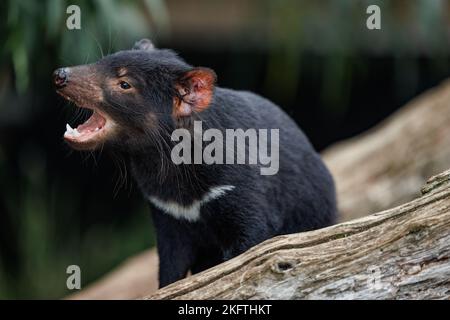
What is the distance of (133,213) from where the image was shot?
7363 millimetres

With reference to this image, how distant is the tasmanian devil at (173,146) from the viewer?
333cm

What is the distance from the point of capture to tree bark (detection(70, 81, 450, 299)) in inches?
193

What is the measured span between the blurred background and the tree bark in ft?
1.77

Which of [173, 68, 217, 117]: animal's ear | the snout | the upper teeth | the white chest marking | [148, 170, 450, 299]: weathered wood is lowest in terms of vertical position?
[148, 170, 450, 299]: weathered wood

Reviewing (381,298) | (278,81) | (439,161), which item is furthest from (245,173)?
(278,81)

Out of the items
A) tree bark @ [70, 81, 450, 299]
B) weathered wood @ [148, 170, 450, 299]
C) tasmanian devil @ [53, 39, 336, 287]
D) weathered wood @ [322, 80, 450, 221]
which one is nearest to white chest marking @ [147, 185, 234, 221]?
tasmanian devil @ [53, 39, 336, 287]

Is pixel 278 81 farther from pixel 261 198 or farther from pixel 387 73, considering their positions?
pixel 261 198

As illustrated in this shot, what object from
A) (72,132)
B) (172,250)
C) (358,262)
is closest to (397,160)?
(172,250)

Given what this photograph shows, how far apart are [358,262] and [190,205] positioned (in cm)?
88

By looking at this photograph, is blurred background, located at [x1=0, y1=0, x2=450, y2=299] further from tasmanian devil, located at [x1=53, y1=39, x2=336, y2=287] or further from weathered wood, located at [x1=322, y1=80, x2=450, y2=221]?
tasmanian devil, located at [x1=53, y1=39, x2=336, y2=287]

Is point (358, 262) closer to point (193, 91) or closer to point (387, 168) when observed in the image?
point (193, 91)

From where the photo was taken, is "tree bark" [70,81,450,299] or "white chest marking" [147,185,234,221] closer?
"white chest marking" [147,185,234,221]

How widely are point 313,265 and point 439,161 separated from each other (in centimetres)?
220

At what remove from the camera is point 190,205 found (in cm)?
348
